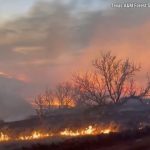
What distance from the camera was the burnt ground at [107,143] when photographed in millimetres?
31500

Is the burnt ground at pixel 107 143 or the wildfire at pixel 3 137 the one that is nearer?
the burnt ground at pixel 107 143

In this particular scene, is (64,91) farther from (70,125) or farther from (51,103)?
(70,125)

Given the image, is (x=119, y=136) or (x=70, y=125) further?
(x=70, y=125)

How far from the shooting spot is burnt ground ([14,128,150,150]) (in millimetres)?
31500

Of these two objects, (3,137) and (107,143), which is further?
(3,137)

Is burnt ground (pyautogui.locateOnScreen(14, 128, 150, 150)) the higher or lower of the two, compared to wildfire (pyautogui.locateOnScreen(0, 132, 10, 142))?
lower

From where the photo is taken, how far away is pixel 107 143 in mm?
35469

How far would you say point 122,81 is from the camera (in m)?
84.2

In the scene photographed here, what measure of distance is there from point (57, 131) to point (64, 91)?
8073cm

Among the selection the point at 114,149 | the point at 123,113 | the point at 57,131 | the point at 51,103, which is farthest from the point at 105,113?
the point at 51,103

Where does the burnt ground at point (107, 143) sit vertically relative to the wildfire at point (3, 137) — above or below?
below

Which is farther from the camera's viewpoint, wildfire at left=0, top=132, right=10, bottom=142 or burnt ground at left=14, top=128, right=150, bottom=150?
wildfire at left=0, top=132, right=10, bottom=142

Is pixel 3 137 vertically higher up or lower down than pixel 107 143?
higher up

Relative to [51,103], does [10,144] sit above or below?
below
